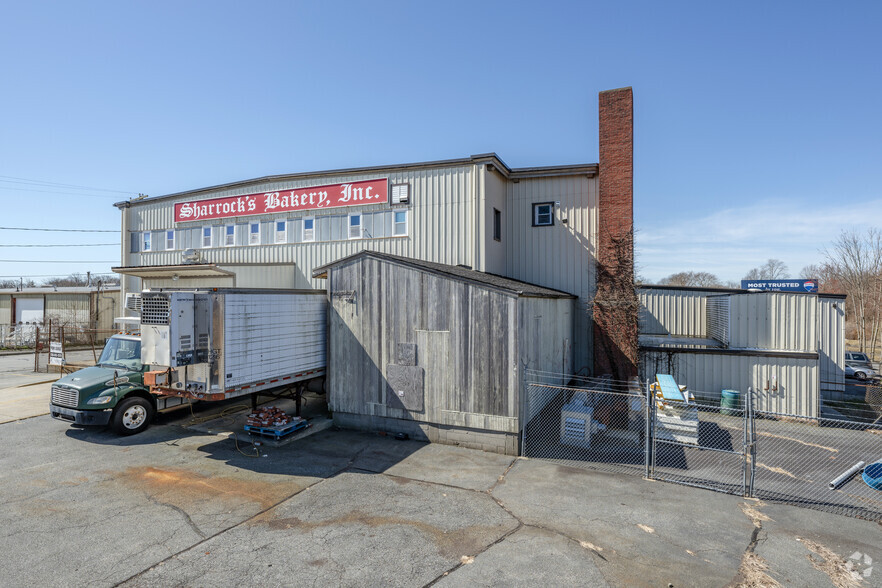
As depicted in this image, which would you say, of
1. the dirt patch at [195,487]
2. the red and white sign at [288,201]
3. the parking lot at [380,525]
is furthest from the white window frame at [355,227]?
the dirt patch at [195,487]

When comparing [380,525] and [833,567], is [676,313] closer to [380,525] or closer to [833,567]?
[833,567]

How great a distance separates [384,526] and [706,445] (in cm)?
926

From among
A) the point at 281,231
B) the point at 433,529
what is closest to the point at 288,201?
the point at 281,231

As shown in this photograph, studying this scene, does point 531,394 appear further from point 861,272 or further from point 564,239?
point 861,272

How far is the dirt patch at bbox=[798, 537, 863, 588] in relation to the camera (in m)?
5.94

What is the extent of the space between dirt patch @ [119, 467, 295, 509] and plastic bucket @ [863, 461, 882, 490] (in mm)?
11516

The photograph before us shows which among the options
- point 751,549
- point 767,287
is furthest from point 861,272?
point 751,549

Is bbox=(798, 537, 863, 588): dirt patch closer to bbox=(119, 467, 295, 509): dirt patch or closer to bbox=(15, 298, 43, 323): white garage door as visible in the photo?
bbox=(119, 467, 295, 509): dirt patch

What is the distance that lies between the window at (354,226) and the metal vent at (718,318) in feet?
47.1

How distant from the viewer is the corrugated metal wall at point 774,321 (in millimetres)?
14922

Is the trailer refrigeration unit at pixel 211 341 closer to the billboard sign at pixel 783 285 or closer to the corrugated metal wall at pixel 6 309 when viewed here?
the billboard sign at pixel 783 285

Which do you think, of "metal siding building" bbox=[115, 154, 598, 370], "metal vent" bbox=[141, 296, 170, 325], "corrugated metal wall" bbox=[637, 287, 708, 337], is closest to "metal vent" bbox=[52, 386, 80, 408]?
"metal vent" bbox=[141, 296, 170, 325]

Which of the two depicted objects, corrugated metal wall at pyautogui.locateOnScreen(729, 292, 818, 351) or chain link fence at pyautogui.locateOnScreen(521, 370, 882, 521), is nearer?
chain link fence at pyautogui.locateOnScreen(521, 370, 882, 521)

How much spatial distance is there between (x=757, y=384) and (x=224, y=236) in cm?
2291
